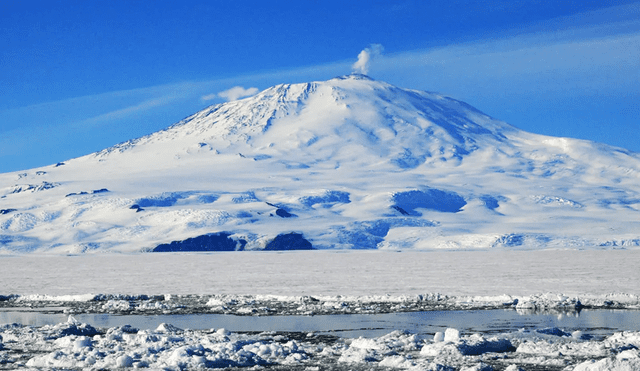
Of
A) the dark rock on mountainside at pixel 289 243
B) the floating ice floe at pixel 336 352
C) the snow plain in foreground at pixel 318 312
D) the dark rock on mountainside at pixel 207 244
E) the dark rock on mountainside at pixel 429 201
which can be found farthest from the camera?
the dark rock on mountainside at pixel 429 201

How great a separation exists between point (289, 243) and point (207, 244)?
15.0 metres

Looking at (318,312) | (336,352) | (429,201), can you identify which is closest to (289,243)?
(429,201)

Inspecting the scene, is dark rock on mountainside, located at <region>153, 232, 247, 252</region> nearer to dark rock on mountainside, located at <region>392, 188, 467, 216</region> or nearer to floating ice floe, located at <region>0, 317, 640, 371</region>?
dark rock on mountainside, located at <region>392, 188, 467, 216</region>

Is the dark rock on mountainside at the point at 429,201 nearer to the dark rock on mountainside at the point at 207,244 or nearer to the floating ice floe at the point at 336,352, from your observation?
the dark rock on mountainside at the point at 207,244

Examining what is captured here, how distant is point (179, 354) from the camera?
20.1 metres

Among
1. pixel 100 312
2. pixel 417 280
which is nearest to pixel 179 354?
pixel 100 312

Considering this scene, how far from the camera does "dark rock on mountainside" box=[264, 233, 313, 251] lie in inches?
5517

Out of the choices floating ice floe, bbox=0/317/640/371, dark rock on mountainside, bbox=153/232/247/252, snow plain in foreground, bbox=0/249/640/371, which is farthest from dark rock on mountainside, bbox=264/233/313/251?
floating ice floe, bbox=0/317/640/371

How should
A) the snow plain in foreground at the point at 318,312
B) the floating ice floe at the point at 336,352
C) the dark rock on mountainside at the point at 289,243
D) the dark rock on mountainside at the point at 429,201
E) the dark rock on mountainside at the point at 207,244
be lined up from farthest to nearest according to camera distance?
the dark rock on mountainside at the point at 429,201 → the dark rock on mountainside at the point at 207,244 → the dark rock on mountainside at the point at 289,243 → the snow plain in foreground at the point at 318,312 → the floating ice floe at the point at 336,352

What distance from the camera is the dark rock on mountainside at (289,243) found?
140m

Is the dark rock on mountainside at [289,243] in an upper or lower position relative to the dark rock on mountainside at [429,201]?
lower

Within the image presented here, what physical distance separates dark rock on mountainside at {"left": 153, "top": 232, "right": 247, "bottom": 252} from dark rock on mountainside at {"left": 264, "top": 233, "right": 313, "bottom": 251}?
561 cm

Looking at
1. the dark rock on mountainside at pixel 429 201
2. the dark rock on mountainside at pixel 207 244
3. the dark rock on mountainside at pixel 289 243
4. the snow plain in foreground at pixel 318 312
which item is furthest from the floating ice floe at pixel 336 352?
the dark rock on mountainside at pixel 429 201

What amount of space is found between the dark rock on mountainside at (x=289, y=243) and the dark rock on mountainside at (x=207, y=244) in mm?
5608
